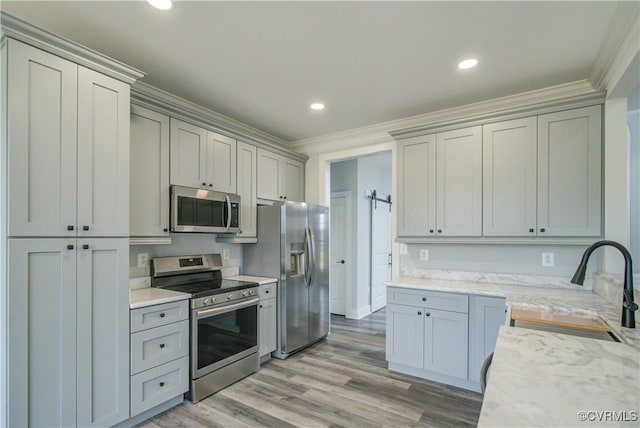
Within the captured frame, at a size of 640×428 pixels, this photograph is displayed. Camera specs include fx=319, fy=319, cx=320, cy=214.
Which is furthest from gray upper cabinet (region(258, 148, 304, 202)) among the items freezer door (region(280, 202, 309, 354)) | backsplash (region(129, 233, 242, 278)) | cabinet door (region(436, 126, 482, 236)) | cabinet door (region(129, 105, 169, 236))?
cabinet door (region(436, 126, 482, 236))

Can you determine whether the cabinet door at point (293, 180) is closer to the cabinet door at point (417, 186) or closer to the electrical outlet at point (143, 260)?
the cabinet door at point (417, 186)

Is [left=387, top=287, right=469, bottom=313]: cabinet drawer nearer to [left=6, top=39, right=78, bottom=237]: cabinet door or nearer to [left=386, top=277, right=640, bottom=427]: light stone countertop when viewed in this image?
[left=386, top=277, right=640, bottom=427]: light stone countertop

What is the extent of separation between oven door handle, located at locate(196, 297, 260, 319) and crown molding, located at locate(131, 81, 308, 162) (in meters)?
1.73

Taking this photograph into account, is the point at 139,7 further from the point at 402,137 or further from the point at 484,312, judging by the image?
the point at 484,312

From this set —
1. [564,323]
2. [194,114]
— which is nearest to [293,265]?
[194,114]

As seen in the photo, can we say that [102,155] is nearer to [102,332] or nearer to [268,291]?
[102,332]

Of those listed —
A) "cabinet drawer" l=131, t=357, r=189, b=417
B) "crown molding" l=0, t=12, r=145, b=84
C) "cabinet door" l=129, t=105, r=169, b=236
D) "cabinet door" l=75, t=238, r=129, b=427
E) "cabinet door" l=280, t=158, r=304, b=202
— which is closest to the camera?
"crown molding" l=0, t=12, r=145, b=84

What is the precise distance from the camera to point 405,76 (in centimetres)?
270

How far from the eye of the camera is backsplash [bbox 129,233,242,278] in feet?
9.27

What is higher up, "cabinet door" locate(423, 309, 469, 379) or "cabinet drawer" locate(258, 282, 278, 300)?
"cabinet drawer" locate(258, 282, 278, 300)

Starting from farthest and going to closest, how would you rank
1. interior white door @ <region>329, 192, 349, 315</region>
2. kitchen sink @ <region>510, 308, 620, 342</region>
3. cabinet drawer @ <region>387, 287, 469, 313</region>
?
1. interior white door @ <region>329, 192, 349, 315</region>
2. cabinet drawer @ <region>387, 287, 469, 313</region>
3. kitchen sink @ <region>510, 308, 620, 342</region>

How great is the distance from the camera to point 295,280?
3.63 m

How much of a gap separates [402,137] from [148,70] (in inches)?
98.0

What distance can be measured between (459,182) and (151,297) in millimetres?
2926
